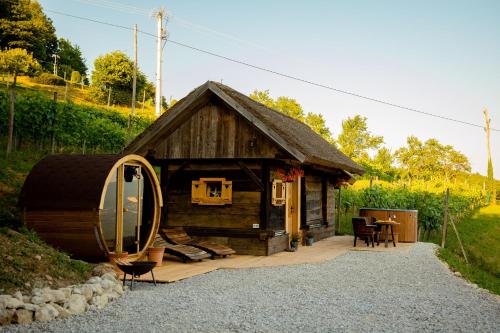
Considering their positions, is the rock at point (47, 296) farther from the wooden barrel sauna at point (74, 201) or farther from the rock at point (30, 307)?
the wooden barrel sauna at point (74, 201)

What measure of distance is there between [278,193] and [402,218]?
5702mm

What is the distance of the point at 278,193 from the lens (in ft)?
46.4

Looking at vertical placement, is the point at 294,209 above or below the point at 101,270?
above

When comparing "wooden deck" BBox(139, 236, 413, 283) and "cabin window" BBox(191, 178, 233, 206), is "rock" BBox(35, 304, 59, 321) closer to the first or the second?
"wooden deck" BBox(139, 236, 413, 283)

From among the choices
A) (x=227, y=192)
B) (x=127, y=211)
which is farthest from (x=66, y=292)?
(x=227, y=192)

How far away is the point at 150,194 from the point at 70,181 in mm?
3958

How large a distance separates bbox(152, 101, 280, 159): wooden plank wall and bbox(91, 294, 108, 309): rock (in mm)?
6700

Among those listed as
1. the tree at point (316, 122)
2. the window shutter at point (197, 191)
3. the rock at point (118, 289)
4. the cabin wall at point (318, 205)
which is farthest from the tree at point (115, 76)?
the rock at point (118, 289)

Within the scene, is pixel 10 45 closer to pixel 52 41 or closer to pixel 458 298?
pixel 52 41

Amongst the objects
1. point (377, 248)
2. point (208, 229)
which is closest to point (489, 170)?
point (377, 248)

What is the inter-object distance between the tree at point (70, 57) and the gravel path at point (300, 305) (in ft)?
166

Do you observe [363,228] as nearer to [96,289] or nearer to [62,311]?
[96,289]

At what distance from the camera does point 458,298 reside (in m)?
8.52

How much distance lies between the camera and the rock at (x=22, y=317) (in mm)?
6137
